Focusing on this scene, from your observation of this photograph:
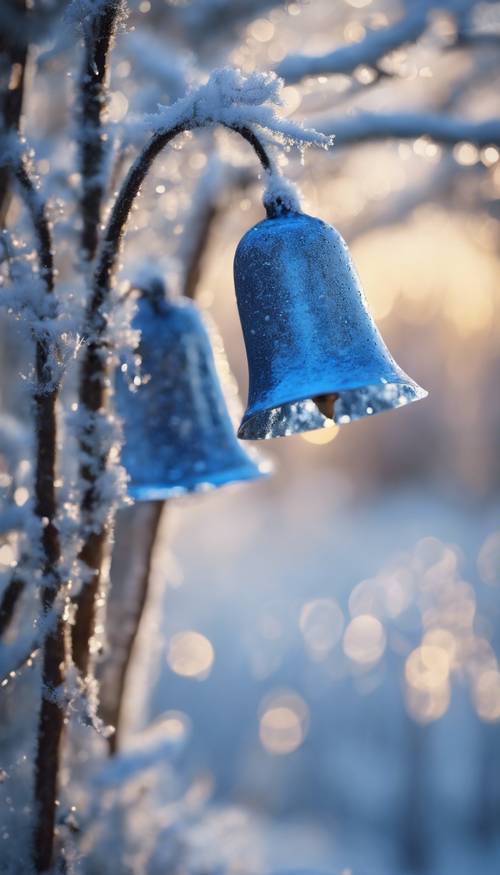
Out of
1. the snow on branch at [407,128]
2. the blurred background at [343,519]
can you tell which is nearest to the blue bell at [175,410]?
the blurred background at [343,519]

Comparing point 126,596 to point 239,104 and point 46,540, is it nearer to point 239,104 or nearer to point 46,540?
point 46,540

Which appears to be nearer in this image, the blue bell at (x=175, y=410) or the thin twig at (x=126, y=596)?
the blue bell at (x=175, y=410)

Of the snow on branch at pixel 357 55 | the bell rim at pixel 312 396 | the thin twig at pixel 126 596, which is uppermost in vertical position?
the snow on branch at pixel 357 55

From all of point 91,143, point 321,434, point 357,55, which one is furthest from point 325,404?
point 321,434

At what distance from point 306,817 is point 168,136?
6564 millimetres

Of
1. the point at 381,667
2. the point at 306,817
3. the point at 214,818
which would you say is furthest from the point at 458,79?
the point at 381,667

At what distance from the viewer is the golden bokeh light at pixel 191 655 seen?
8773 millimetres

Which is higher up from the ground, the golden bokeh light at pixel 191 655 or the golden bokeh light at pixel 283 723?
the golden bokeh light at pixel 191 655

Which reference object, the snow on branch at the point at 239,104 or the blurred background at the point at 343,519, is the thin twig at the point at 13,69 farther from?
the snow on branch at the point at 239,104

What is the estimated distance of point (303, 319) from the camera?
1248mm

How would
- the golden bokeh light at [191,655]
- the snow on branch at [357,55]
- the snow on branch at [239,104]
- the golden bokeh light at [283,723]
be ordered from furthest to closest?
the golden bokeh light at [191,655] < the golden bokeh light at [283,723] < the snow on branch at [357,55] < the snow on branch at [239,104]

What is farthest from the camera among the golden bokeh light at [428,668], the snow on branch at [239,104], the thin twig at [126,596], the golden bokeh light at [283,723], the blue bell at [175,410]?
the golden bokeh light at [428,668]

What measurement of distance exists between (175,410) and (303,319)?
0.51 m

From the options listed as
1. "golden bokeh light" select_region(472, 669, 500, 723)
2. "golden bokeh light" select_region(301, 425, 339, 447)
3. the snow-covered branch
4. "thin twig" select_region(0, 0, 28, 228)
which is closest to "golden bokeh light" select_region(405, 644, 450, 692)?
"golden bokeh light" select_region(472, 669, 500, 723)
